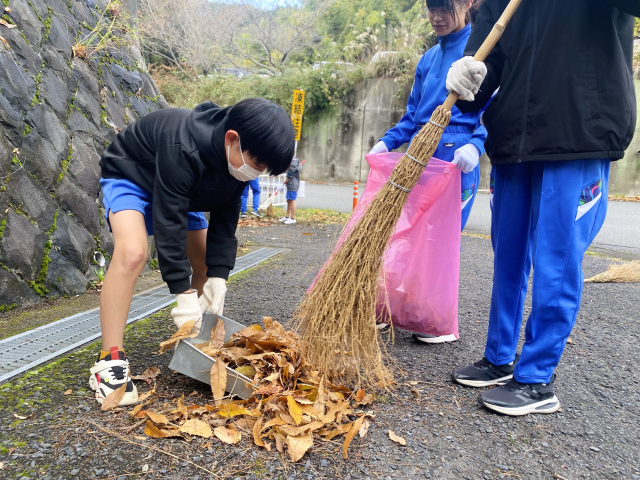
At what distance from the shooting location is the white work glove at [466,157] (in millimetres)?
2309

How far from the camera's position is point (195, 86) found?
19203 mm

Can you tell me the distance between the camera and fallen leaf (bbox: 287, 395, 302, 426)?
161 cm

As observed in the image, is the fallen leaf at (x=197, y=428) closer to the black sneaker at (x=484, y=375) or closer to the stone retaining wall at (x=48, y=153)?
the black sneaker at (x=484, y=375)

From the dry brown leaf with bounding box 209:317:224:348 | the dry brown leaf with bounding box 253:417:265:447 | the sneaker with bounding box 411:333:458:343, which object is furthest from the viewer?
the sneaker with bounding box 411:333:458:343

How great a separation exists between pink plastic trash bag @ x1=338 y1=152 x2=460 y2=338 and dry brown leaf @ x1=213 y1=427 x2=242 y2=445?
42.5 inches

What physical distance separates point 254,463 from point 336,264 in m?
0.91

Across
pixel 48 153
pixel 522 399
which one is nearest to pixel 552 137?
pixel 522 399

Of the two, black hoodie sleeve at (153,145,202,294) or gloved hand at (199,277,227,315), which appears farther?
gloved hand at (199,277,227,315)

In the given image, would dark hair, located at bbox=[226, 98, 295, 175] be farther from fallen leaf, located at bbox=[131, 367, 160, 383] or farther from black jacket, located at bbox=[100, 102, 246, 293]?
fallen leaf, located at bbox=[131, 367, 160, 383]

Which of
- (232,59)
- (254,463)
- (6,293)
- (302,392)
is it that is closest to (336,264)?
(302,392)

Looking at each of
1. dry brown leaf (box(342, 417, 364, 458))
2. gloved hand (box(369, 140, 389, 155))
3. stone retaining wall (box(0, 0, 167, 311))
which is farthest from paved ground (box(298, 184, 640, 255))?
dry brown leaf (box(342, 417, 364, 458))

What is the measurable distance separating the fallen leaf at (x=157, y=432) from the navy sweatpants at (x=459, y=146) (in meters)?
1.71

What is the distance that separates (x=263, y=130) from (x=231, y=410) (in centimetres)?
107

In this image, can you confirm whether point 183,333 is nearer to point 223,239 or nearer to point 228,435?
point 228,435
